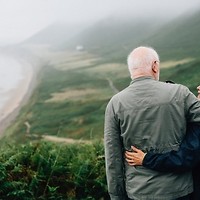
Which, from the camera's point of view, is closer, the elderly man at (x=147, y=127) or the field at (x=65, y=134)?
the elderly man at (x=147, y=127)

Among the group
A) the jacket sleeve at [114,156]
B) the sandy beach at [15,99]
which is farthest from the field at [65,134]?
the jacket sleeve at [114,156]

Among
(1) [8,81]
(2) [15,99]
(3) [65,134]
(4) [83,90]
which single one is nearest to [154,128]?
(3) [65,134]

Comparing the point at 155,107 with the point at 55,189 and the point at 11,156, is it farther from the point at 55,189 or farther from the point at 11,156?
the point at 11,156

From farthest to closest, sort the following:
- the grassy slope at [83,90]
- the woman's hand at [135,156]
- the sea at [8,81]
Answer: the sea at [8,81] → the grassy slope at [83,90] → the woman's hand at [135,156]

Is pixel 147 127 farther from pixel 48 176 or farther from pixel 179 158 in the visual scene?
pixel 48 176

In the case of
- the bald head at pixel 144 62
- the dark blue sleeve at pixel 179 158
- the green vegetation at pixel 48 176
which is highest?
the bald head at pixel 144 62

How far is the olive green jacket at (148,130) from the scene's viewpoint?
5.06 metres

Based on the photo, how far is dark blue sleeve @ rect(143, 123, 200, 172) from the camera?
5.03 meters

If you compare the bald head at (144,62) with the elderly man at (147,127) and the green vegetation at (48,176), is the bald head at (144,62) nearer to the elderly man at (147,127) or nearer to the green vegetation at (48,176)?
the elderly man at (147,127)

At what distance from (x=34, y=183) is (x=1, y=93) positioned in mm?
92002

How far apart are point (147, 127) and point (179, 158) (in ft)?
1.56

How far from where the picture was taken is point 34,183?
804 centimetres

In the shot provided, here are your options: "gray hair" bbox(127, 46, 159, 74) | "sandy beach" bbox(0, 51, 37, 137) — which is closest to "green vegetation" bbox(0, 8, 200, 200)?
"sandy beach" bbox(0, 51, 37, 137)

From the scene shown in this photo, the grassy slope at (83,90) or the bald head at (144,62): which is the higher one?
the bald head at (144,62)
